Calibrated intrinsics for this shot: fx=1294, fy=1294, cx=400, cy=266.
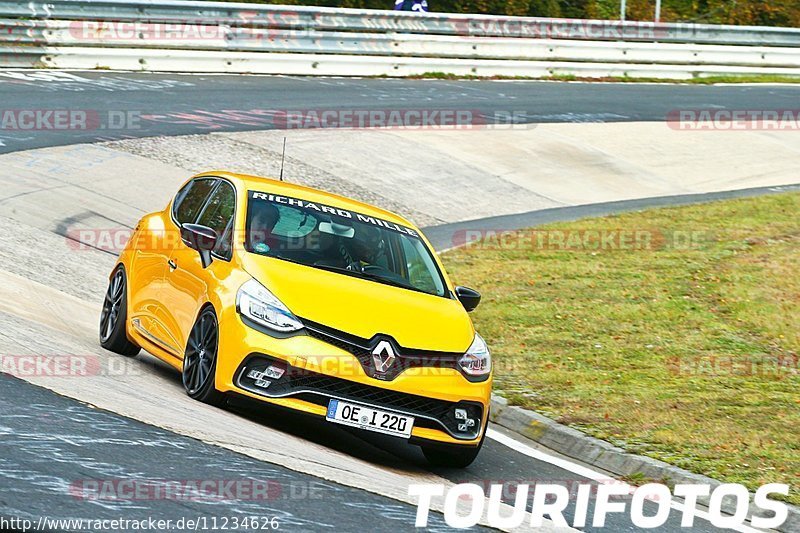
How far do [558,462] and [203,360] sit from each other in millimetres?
2652

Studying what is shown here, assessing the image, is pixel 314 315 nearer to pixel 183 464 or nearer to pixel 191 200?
pixel 183 464

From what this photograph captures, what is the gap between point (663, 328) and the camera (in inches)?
522

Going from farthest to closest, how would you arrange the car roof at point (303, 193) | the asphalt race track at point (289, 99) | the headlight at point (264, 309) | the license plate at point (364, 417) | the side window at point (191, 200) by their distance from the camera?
the asphalt race track at point (289, 99) → the side window at point (191, 200) → the car roof at point (303, 193) → the headlight at point (264, 309) → the license plate at point (364, 417)

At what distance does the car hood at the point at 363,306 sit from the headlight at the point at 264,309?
5cm

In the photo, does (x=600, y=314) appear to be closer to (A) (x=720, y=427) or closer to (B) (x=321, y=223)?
(A) (x=720, y=427)

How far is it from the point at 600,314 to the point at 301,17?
14.2 m

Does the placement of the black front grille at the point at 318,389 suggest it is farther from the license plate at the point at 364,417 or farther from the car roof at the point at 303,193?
the car roof at the point at 303,193

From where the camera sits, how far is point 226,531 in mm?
5688

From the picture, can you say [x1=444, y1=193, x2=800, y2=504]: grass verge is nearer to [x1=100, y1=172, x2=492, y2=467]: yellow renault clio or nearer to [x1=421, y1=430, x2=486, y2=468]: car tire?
[x1=421, y1=430, x2=486, y2=468]: car tire

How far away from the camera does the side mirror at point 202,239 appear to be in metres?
9.00

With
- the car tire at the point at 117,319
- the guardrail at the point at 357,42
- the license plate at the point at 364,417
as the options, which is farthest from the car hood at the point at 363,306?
the guardrail at the point at 357,42

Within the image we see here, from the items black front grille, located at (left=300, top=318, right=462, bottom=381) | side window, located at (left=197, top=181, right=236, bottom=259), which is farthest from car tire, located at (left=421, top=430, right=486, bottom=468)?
side window, located at (left=197, top=181, right=236, bottom=259)

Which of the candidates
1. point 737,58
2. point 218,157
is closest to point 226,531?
point 218,157

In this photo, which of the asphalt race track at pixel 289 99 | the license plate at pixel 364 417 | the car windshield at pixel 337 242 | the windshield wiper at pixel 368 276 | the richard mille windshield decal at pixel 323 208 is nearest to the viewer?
the license plate at pixel 364 417
